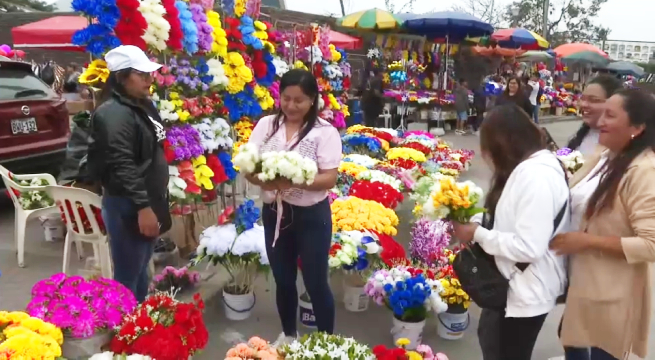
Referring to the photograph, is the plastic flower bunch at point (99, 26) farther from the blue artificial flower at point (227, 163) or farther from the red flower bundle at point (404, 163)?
the red flower bundle at point (404, 163)

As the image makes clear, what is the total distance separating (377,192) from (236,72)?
182cm

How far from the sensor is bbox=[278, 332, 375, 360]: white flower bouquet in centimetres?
241

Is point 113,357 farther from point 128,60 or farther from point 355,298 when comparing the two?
point 355,298

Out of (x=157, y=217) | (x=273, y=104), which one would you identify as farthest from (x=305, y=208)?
(x=273, y=104)

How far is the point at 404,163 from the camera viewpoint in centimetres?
775

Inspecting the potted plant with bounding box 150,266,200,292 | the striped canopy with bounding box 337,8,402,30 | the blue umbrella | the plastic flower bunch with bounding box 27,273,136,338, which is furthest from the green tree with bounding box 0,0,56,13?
the plastic flower bunch with bounding box 27,273,136,338

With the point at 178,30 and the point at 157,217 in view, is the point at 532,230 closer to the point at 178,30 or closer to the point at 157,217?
the point at 157,217

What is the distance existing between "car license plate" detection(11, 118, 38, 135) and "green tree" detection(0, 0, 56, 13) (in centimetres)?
1748

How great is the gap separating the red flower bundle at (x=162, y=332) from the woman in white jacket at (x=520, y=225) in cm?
117

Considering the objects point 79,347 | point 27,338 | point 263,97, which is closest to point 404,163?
point 263,97

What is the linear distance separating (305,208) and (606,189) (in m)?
1.45

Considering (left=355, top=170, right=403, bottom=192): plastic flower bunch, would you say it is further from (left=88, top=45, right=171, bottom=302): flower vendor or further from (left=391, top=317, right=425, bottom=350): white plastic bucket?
(left=88, top=45, right=171, bottom=302): flower vendor

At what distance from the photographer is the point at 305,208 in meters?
3.05

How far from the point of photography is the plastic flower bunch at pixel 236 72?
5457mm
